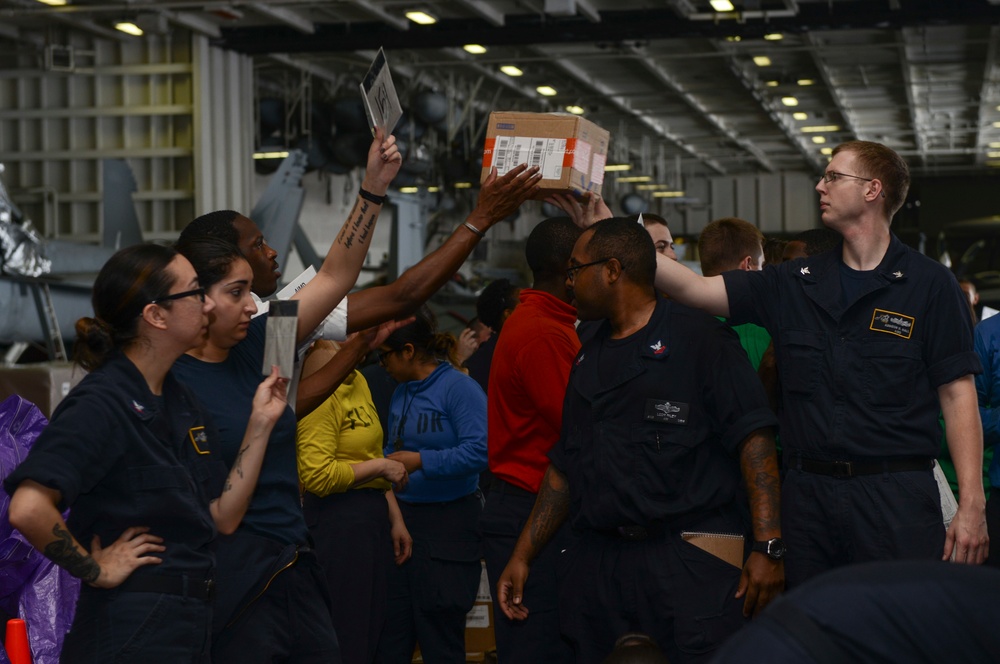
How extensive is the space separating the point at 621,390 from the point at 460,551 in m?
1.80

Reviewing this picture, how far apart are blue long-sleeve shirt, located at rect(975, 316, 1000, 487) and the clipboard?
1572 millimetres

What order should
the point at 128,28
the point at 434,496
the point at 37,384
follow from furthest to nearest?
the point at 128,28 → the point at 37,384 → the point at 434,496

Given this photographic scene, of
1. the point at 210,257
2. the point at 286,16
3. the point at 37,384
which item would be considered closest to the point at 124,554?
the point at 210,257

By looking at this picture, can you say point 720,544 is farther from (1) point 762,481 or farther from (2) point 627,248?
(2) point 627,248

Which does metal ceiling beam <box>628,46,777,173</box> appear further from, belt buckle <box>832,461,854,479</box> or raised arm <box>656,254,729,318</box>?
belt buckle <box>832,461,854,479</box>

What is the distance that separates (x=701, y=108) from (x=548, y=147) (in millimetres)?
21180

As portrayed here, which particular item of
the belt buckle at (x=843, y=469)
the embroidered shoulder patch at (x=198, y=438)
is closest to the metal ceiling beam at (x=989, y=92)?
the belt buckle at (x=843, y=469)

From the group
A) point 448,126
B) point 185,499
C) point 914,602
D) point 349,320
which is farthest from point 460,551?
point 448,126

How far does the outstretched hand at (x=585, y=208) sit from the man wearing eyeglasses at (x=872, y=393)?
24.9 inches

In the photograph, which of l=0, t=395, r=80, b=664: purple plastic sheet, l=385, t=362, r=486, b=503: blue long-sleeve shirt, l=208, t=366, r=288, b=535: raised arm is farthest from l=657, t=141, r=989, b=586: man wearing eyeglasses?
l=0, t=395, r=80, b=664: purple plastic sheet

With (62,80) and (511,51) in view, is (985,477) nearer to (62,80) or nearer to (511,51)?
(62,80)

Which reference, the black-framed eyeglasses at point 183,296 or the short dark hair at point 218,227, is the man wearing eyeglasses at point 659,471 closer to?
the short dark hair at point 218,227

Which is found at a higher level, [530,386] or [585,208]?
[585,208]

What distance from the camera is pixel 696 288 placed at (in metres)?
3.63
